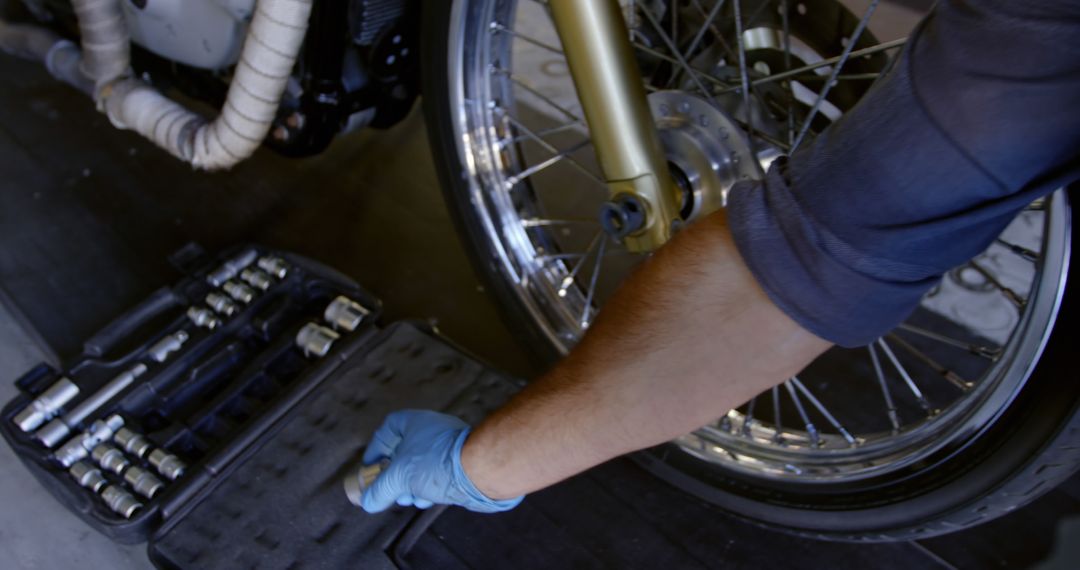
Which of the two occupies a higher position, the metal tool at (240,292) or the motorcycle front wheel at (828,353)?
the motorcycle front wheel at (828,353)

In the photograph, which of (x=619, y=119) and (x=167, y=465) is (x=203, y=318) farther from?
(x=619, y=119)

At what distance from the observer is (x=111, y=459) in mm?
1030

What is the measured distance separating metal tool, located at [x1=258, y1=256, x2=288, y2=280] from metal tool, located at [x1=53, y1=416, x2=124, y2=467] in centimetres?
31

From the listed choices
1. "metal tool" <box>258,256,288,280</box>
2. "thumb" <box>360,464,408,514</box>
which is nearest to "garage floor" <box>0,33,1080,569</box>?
"thumb" <box>360,464,408,514</box>

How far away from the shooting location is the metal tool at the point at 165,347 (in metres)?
1.14

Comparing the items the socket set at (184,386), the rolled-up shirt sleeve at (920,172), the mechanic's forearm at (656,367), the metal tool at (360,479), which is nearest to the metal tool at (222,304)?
the socket set at (184,386)

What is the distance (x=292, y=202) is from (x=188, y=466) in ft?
2.09

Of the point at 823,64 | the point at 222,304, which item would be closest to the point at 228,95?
the point at 222,304

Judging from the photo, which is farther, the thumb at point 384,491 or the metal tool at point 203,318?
the metal tool at point 203,318

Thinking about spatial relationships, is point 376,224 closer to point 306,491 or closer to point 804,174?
point 306,491

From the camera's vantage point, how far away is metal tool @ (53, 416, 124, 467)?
1.04 metres

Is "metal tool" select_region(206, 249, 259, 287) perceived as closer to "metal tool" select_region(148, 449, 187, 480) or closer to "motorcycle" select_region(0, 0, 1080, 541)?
"motorcycle" select_region(0, 0, 1080, 541)

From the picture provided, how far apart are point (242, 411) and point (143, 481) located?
0.51 feet

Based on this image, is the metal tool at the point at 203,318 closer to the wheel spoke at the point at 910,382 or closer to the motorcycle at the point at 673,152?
the motorcycle at the point at 673,152
